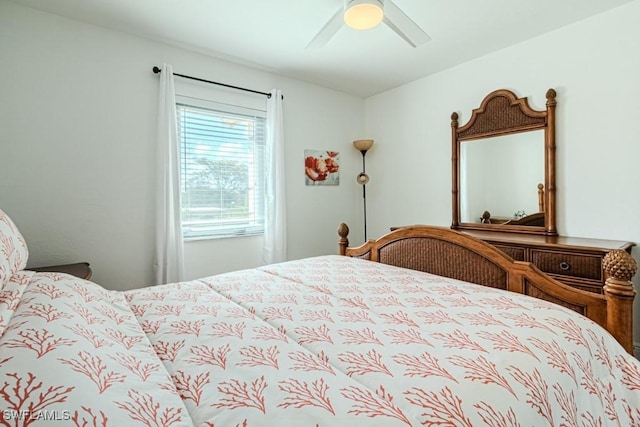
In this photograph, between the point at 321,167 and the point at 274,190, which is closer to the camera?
the point at 274,190

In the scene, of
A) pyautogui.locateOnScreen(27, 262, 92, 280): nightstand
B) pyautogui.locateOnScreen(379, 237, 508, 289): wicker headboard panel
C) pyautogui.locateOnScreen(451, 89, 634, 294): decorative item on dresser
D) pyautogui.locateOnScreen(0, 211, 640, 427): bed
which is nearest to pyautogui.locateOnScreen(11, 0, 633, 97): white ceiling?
pyautogui.locateOnScreen(451, 89, 634, 294): decorative item on dresser

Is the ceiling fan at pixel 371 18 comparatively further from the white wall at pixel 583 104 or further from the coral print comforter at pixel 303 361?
Answer: the coral print comforter at pixel 303 361

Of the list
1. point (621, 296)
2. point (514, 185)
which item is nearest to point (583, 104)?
point (514, 185)

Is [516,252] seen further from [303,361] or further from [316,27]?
[316,27]

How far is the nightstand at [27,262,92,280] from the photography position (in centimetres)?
197

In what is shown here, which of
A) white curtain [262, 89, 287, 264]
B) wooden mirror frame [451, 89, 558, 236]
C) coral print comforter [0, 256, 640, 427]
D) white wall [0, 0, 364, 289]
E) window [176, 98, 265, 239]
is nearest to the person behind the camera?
coral print comforter [0, 256, 640, 427]

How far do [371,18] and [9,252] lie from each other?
1938 mm

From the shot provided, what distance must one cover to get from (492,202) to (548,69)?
1165mm

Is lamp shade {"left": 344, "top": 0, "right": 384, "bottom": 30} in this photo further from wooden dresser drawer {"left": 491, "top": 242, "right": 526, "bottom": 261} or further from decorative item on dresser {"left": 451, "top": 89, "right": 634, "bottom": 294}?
wooden dresser drawer {"left": 491, "top": 242, "right": 526, "bottom": 261}

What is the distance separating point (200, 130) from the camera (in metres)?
2.88

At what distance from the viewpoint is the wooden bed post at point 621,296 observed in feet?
3.90

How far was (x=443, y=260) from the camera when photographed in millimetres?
1883

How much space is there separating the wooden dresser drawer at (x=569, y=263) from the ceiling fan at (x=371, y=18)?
1.70 m

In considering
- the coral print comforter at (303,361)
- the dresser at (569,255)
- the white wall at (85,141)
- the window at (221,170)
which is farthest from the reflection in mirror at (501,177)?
the white wall at (85,141)
